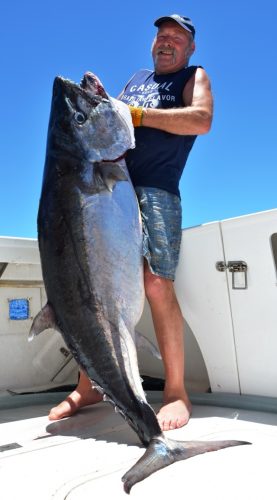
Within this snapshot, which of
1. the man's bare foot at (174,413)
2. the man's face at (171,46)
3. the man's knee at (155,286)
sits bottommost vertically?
the man's bare foot at (174,413)

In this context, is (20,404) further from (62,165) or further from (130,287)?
(62,165)

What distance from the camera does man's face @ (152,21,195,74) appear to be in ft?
10.6

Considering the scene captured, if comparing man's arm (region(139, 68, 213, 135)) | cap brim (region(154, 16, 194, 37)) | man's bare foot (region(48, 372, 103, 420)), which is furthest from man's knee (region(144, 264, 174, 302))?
cap brim (region(154, 16, 194, 37))

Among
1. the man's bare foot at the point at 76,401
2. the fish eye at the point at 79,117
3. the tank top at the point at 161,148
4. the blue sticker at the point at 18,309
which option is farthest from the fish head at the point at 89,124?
the man's bare foot at the point at 76,401

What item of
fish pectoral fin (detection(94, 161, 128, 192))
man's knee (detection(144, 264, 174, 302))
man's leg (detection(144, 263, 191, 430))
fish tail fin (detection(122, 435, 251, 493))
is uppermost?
fish pectoral fin (detection(94, 161, 128, 192))

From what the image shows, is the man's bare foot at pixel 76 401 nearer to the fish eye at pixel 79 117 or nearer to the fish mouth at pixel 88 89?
the fish eye at pixel 79 117

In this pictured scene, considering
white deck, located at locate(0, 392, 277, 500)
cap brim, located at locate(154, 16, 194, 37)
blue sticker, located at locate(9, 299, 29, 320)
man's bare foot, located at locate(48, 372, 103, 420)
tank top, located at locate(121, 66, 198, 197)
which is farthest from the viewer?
blue sticker, located at locate(9, 299, 29, 320)

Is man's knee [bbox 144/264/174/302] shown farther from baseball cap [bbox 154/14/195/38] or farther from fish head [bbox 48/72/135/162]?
baseball cap [bbox 154/14/195/38]

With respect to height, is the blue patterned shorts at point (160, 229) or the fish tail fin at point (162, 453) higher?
the blue patterned shorts at point (160, 229)

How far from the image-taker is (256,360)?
2.72 m

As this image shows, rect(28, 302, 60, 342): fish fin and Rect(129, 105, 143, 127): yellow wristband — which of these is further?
Rect(129, 105, 143, 127): yellow wristband

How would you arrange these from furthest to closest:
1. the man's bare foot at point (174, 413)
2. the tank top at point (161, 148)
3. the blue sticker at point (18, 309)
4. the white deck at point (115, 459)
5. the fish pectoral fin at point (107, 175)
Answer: the blue sticker at point (18, 309) → the tank top at point (161, 148) → the fish pectoral fin at point (107, 175) → the man's bare foot at point (174, 413) → the white deck at point (115, 459)

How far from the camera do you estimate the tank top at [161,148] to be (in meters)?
2.96

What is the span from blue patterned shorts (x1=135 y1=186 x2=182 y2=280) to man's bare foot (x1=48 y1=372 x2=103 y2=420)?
81 cm
